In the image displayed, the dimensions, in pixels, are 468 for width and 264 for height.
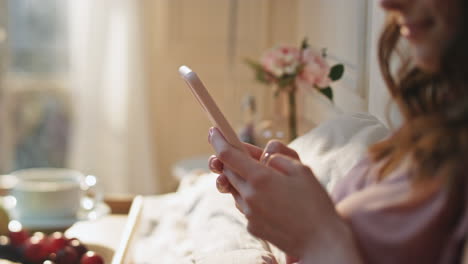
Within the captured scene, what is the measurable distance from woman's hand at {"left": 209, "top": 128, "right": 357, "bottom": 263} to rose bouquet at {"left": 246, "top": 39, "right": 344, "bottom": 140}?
3.13ft

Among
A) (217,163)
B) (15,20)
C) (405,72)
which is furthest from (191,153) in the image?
(405,72)

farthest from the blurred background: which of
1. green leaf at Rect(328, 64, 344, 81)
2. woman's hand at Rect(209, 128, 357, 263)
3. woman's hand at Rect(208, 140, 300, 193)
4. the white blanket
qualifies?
woman's hand at Rect(209, 128, 357, 263)

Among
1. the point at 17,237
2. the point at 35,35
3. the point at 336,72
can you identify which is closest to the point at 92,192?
the point at 17,237

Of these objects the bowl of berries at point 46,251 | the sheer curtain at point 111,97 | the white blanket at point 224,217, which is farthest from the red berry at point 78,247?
the sheer curtain at point 111,97

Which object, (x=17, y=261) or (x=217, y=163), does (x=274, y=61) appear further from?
(x=217, y=163)

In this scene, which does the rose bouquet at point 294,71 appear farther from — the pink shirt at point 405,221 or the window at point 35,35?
the window at point 35,35

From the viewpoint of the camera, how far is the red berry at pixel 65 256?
3.67 ft

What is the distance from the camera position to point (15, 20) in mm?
3004

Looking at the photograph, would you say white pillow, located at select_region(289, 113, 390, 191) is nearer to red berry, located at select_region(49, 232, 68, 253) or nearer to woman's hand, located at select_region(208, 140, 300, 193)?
woman's hand, located at select_region(208, 140, 300, 193)

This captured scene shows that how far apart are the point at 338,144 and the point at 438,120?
0.56 m

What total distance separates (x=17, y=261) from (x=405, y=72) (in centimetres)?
81

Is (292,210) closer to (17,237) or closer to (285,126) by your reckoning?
(17,237)

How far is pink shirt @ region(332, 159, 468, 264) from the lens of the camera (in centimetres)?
51

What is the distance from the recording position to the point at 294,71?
5.65 feet
